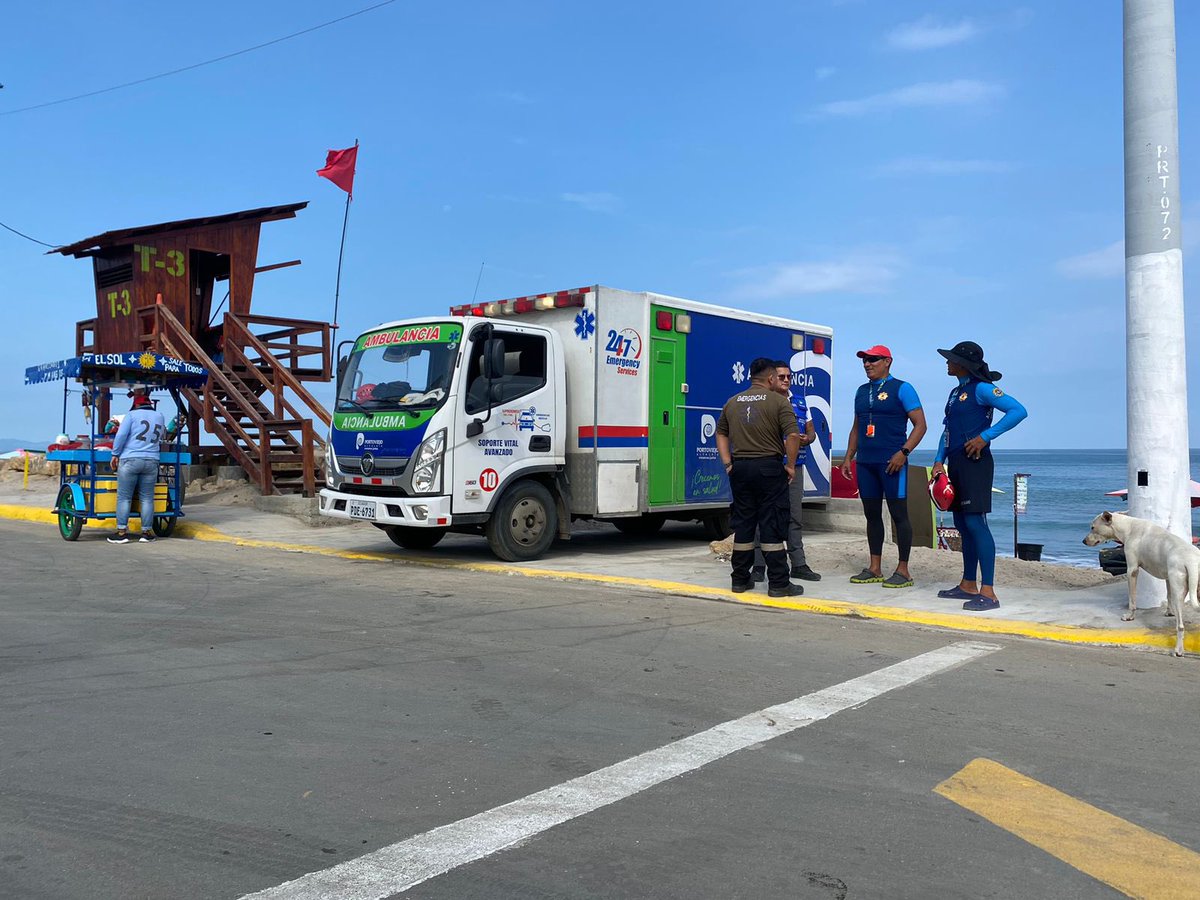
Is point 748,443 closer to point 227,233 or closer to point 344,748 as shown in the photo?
point 344,748

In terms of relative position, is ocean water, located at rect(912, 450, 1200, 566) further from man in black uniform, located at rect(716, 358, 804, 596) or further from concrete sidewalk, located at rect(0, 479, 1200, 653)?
man in black uniform, located at rect(716, 358, 804, 596)

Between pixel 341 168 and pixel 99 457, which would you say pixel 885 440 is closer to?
pixel 99 457

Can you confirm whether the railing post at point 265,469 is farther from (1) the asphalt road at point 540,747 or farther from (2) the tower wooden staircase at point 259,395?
(1) the asphalt road at point 540,747

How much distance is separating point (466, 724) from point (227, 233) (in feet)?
58.4

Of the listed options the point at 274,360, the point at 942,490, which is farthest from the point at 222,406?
the point at 942,490

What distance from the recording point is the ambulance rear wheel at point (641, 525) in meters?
13.4

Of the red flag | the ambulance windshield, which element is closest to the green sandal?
the ambulance windshield

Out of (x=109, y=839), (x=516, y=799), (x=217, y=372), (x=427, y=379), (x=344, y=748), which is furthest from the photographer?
(x=217, y=372)

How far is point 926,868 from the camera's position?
10.0 feet

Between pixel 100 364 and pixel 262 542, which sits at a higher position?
Answer: pixel 100 364

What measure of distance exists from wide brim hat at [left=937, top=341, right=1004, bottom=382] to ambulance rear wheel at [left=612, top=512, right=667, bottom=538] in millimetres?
6325

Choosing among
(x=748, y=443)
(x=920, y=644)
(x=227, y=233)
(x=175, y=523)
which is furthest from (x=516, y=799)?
(x=227, y=233)

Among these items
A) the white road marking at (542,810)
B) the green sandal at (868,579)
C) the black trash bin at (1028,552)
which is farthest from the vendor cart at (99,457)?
the black trash bin at (1028,552)

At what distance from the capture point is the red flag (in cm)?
1992
